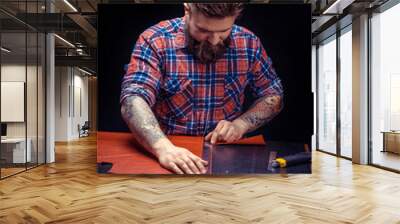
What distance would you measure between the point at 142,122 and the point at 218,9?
2.23 meters

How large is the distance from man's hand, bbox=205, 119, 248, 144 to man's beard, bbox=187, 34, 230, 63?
1.06 metres

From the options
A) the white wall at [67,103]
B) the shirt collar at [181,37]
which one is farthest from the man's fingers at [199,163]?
the white wall at [67,103]

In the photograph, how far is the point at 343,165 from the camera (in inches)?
340

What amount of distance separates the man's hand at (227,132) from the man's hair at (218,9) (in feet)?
5.79

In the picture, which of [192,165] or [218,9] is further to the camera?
[218,9]

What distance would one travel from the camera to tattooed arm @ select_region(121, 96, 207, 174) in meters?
6.49

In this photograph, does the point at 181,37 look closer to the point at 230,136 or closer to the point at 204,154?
the point at 230,136

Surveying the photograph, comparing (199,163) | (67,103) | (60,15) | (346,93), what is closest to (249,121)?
(199,163)

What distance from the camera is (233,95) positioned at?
6770mm

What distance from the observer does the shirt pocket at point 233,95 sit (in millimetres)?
6742

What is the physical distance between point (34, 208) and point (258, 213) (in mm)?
2579

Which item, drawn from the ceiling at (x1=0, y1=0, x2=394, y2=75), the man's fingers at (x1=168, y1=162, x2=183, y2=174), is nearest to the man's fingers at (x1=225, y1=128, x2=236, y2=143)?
the man's fingers at (x1=168, y1=162, x2=183, y2=174)

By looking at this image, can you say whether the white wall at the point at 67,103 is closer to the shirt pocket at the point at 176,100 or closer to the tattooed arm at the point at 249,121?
Answer: the shirt pocket at the point at 176,100

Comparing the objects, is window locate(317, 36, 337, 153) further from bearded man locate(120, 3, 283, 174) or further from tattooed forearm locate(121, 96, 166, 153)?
tattooed forearm locate(121, 96, 166, 153)
